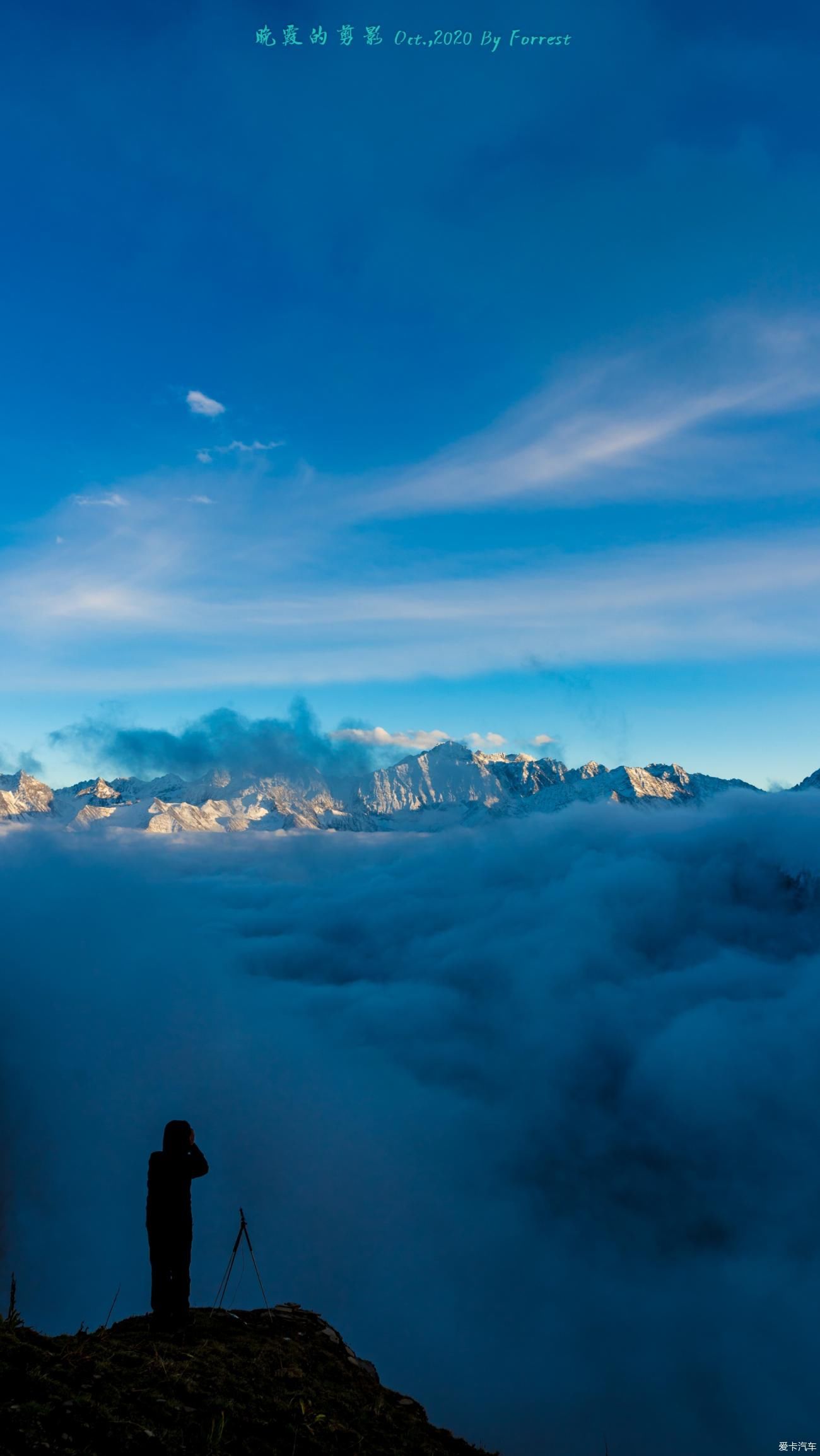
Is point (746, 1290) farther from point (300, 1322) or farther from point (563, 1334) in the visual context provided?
point (300, 1322)

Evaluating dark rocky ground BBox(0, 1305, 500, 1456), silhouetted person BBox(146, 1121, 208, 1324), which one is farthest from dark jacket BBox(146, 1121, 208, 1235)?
dark rocky ground BBox(0, 1305, 500, 1456)

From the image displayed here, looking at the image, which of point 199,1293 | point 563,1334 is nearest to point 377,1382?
point 199,1293

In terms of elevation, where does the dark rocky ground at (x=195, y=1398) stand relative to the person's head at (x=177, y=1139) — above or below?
below

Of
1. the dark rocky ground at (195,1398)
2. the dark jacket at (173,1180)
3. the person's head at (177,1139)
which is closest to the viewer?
the dark rocky ground at (195,1398)

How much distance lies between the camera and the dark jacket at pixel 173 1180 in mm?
14375

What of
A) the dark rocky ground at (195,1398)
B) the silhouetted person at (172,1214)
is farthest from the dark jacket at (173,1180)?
the dark rocky ground at (195,1398)

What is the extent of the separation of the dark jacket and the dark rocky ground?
6.26ft

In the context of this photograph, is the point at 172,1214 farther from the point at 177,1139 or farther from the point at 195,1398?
the point at 195,1398

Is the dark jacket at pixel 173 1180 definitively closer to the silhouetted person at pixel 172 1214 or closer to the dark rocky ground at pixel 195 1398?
the silhouetted person at pixel 172 1214

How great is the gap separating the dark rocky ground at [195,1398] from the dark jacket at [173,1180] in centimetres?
191

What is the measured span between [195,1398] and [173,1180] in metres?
3.67

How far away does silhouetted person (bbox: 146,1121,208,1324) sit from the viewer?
47.3 ft

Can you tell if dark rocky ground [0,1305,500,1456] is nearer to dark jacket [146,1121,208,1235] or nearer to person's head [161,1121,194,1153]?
dark jacket [146,1121,208,1235]

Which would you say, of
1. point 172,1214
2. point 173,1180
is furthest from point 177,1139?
point 172,1214
